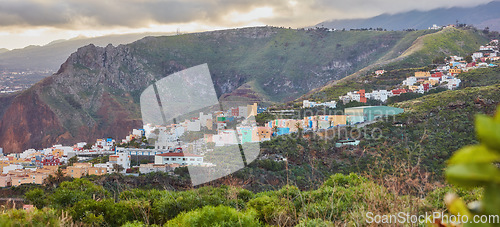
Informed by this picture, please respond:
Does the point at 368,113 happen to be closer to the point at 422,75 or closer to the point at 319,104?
the point at 319,104

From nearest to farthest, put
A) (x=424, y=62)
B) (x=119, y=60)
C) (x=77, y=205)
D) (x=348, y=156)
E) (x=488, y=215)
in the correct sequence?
(x=488, y=215) < (x=77, y=205) < (x=348, y=156) < (x=424, y=62) < (x=119, y=60)

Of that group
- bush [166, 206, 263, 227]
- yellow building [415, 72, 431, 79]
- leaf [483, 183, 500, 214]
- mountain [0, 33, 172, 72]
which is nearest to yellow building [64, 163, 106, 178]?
bush [166, 206, 263, 227]

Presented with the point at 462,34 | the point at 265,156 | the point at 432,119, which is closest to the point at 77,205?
the point at 265,156

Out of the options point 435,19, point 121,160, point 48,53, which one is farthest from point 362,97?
point 435,19

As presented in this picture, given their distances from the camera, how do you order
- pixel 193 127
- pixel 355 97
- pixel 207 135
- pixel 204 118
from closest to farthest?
pixel 207 135 < pixel 193 127 < pixel 204 118 < pixel 355 97

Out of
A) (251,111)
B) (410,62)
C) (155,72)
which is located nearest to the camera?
(251,111)

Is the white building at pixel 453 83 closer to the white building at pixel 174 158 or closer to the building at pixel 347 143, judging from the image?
the building at pixel 347 143

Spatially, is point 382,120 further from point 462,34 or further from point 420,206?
point 462,34
